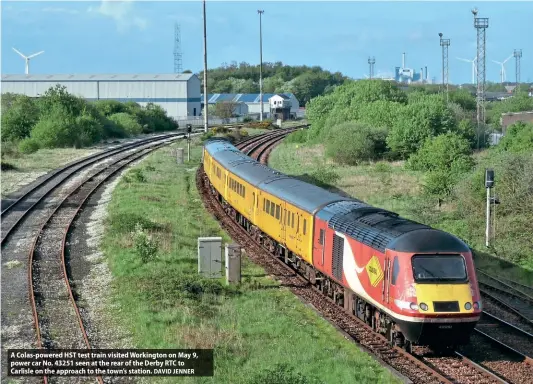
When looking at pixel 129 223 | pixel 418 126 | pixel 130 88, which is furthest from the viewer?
pixel 130 88

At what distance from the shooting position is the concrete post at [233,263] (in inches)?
858

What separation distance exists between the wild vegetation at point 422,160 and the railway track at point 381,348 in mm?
8336

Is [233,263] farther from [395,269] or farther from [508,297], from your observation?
[508,297]

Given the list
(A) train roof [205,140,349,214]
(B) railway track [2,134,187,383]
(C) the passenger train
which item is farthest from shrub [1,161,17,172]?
(C) the passenger train

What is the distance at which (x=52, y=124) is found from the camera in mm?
69000

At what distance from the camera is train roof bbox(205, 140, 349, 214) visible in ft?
73.0

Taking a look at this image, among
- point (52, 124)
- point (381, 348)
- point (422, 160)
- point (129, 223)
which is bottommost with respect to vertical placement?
Answer: point (381, 348)

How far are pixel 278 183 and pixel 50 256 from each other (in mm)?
8258

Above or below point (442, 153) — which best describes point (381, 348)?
below

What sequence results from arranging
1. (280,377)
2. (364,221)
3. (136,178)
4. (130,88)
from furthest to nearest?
(130,88)
(136,178)
(364,221)
(280,377)

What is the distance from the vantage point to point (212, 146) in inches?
1769

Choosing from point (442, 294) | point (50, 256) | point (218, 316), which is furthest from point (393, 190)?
point (442, 294)

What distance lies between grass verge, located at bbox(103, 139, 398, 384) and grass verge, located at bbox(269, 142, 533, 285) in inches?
339

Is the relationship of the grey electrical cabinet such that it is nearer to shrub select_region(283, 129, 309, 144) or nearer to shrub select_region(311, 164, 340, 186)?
shrub select_region(311, 164, 340, 186)
